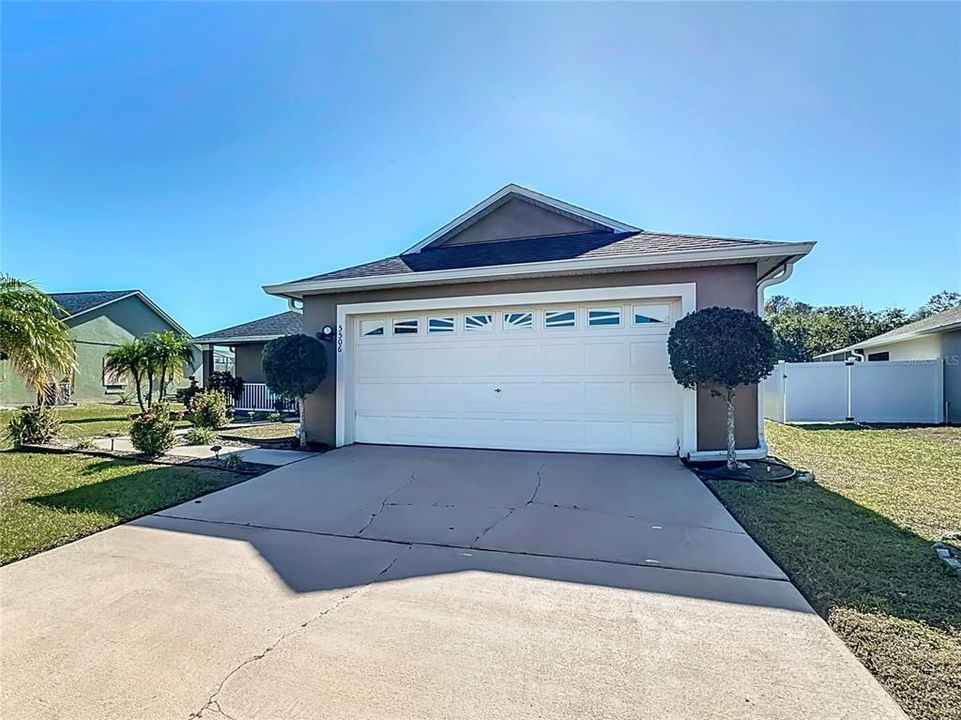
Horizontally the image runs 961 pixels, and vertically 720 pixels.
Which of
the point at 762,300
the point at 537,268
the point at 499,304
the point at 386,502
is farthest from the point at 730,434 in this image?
the point at 386,502

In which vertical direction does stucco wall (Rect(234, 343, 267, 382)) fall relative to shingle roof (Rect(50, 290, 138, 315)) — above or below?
below

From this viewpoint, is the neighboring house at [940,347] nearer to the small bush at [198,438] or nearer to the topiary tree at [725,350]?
the topiary tree at [725,350]

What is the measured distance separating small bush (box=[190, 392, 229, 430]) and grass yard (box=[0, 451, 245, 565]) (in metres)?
3.88

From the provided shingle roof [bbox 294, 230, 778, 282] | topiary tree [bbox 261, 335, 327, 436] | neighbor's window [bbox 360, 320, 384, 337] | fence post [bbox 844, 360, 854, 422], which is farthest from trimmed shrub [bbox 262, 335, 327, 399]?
fence post [bbox 844, 360, 854, 422]

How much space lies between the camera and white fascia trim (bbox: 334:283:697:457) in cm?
739

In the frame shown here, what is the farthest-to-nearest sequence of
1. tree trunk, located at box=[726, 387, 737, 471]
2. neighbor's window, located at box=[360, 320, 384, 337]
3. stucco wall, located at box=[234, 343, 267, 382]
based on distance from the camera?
stucco wall, located at box=[234, 343, 267, 382], neighbor's window, located at box=[360, 320, 384, 337], tree trunk, located at box=[726, 387, 737, 471]

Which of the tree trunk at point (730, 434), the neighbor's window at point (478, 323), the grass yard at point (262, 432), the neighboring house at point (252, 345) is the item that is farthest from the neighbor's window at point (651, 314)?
the neighboring house at point (252, 345)

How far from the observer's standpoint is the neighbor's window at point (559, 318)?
803cm

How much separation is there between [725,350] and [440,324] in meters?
4.61

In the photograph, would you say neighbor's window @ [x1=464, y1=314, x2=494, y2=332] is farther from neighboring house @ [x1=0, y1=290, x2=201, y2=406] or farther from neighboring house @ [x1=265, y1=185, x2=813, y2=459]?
neighboring house @ [x1=0, y1=290, x2=201, y2=406]

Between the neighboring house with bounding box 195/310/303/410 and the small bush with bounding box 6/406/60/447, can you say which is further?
the neighboring house with bounding box 195/310/303/410

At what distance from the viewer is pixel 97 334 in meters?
21.6

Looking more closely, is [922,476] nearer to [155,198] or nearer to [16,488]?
[16,488]

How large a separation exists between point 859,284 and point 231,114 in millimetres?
38046
